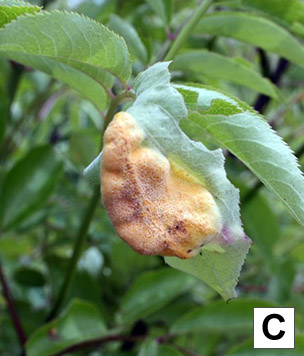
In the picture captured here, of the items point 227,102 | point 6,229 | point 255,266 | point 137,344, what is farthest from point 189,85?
point 255,266

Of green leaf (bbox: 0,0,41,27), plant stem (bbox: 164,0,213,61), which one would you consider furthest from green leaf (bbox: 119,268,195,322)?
green leaf (bbox: 0,0,41,27)

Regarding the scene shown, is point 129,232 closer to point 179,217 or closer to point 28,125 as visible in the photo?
point 179,217

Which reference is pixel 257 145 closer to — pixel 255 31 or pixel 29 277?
pixel 255 31

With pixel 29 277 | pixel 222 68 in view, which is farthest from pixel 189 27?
pixel 29 277

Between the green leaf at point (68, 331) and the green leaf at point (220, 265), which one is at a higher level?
the green leaf at point (220, 265)

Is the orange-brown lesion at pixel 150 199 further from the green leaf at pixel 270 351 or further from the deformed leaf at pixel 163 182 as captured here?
the green leaf at pixel 270 351

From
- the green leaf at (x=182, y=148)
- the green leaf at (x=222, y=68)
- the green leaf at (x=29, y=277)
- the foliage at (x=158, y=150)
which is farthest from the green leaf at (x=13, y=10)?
the green leaf at (x=29, y=277)

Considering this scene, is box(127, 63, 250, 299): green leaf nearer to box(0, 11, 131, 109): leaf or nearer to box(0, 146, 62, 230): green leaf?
box(0, 11, 131, 109): leaf
